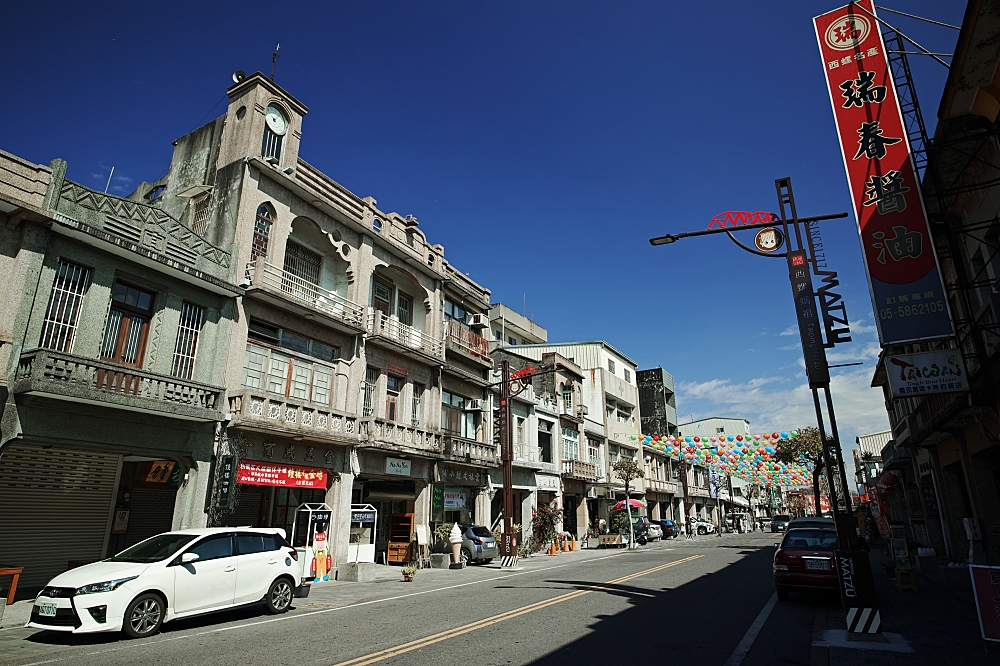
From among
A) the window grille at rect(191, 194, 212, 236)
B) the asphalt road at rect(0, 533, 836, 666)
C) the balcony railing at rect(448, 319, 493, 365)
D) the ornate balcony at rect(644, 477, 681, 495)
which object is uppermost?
the window grille at rect(191, 194, 212, 236)

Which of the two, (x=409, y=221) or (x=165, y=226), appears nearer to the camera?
(x=165, y=226)

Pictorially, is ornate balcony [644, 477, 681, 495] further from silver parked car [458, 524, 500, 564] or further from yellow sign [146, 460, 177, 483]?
yellow sign [146, 460, 177, 483]

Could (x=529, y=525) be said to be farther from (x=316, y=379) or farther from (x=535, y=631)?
(x=535, y=631)

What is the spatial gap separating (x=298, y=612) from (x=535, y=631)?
18.2 ft

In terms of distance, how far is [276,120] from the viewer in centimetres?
2156

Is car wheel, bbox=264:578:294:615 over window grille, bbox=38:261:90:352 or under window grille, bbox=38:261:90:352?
under

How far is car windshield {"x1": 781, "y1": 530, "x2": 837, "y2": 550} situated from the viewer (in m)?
12.3

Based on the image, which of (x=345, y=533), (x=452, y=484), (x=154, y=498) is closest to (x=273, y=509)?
(x=345, y=533)

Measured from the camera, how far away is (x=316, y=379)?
806 inches

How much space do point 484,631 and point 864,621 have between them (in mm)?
5559

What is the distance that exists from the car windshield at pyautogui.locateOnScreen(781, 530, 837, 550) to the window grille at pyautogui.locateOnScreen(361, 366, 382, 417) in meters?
15.2

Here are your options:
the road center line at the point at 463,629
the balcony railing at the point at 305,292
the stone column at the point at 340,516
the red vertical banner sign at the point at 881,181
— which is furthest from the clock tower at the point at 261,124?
the red vertical banner sign at the point at 881,181

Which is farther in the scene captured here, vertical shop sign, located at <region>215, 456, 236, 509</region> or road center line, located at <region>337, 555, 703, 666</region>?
vertical shop sign, located at <region>215, 456, 236, 509</region>

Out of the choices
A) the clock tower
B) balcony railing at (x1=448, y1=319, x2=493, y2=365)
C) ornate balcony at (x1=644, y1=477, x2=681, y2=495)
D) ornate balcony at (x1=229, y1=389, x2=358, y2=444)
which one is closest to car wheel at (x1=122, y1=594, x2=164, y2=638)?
ornate balcony at (x1=229, y1=389, x2=358, y2=444)
